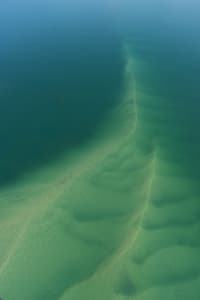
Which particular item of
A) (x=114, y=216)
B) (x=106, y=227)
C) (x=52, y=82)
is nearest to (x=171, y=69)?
(x=52, y=82)

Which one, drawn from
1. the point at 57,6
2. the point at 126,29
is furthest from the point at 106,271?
the point at 57,6

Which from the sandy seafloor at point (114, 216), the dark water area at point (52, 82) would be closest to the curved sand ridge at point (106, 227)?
the sandy seafloor at point (114, 216)

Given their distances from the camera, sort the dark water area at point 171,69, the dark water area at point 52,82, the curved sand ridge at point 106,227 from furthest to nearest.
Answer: the dark water area at point 52,82 → the dark water area at point 171,69 → the curved sand ridge at point 106,227

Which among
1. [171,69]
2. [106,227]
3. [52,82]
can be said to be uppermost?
[171,69]

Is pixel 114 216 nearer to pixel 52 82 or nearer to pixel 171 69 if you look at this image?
pixel 52 82

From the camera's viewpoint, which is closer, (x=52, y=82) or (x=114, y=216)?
(x=114, y=216)

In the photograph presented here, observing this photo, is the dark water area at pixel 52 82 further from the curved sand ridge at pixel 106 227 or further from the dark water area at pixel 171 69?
the dark water area at pixel 171 69
